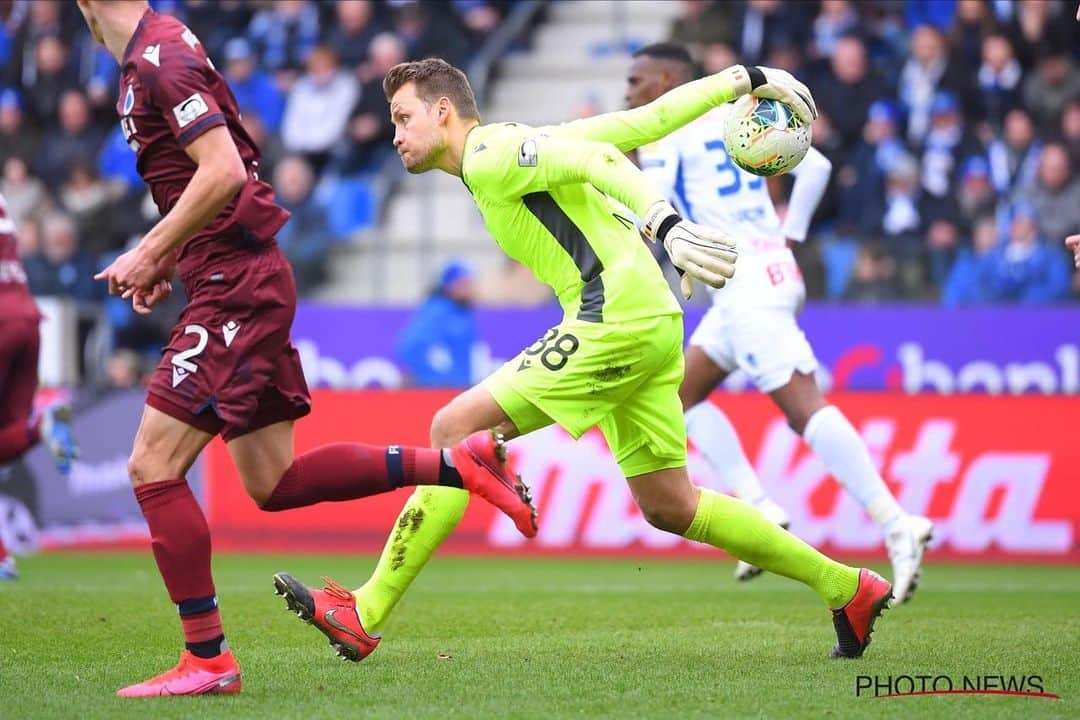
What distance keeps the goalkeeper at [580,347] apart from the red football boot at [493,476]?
6 cm

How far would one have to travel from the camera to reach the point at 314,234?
1653 cm

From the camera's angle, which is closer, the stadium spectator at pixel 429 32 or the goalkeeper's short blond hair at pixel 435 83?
the goalkeeper's short blond hair at pixel 435 83

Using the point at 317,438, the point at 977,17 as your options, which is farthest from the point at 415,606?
the point at 977,17

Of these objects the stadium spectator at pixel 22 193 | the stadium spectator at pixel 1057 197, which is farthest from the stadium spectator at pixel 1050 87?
the stadium spectator at pixel 22 193

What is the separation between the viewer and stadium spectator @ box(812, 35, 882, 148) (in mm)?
15312

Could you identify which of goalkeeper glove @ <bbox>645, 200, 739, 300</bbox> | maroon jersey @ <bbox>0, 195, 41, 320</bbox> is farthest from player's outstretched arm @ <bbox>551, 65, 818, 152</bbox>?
maroon jersey @ <bbox>0, 195, 41, 320</bbox>

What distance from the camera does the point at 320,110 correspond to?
57.4 feet

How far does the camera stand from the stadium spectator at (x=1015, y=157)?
48.2 feet

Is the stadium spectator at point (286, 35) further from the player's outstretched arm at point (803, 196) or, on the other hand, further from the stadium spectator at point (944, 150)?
the player's outstretched arm at point (803, 196)

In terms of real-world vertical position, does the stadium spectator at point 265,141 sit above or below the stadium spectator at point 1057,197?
above

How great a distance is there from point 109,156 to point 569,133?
12.5m

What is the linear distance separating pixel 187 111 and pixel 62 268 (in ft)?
37.3

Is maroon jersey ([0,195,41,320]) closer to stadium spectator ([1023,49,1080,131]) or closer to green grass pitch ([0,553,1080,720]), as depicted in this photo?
green grass pitch ([0,553,1080,720])

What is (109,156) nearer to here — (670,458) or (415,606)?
(415,606)
